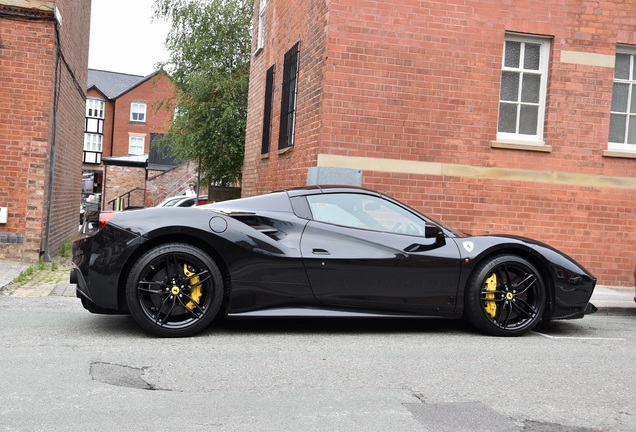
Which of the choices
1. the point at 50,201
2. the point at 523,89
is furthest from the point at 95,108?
the point at 523,89

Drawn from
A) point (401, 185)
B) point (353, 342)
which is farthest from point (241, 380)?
point (401, 185)

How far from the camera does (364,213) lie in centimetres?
639

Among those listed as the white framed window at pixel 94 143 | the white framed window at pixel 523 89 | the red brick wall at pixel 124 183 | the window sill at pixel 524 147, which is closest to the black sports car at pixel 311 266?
the window sill at pixel 524 147

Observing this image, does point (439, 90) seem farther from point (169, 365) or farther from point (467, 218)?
point (169, 365)

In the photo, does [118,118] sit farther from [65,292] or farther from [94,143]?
[65,292]

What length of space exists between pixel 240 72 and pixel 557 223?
19.1 meters

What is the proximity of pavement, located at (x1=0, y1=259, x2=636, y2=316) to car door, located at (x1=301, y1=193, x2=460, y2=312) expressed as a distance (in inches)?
129

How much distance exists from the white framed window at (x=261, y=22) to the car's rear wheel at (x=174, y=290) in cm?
1135

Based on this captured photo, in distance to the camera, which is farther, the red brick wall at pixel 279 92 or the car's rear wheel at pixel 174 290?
the red brick wall at pixel 279 92

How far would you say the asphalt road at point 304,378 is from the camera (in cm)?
395

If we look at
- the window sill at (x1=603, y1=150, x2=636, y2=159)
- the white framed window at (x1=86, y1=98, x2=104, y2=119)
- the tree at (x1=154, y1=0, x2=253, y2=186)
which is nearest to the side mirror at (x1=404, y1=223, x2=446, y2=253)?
the window sill at (x1=603, y1=150, x2=636, y2=159)

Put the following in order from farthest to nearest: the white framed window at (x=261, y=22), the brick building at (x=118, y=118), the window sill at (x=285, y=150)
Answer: the brick building at (x=118, y=118) < the white framed window at (x=261, y=22) < the window sill at (x=285, y=150)

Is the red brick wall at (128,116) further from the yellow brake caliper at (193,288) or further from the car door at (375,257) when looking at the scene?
the yellow brake caliper at (193,288)

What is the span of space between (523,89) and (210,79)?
59.3 feet
